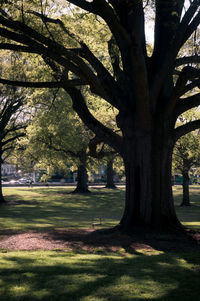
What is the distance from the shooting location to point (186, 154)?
32.7 metres

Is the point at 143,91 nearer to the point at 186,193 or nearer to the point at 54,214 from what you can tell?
the point at 54,214

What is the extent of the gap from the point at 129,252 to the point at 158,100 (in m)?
5.25

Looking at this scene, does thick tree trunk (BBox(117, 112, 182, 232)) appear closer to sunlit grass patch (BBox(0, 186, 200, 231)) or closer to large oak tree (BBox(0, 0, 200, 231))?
large oak tree (BBox(0, 0, 200, 231))

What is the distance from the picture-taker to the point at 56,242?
33.8ft

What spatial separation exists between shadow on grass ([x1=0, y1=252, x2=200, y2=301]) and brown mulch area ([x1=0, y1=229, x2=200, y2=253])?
54.0 inches

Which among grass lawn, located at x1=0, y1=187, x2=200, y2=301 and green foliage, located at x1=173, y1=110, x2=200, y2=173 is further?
green foliage, located at x1=173, y1=110, x2=200, y2=173

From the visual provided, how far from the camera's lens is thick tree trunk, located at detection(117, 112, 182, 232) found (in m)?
11.5

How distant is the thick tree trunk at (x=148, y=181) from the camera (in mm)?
11453

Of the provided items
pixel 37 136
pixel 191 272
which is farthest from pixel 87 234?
pixel 37 136

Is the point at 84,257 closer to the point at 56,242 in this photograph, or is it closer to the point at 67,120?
the point at 56,242

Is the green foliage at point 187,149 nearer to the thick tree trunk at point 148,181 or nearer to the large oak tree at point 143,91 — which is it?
the large oak tree at point 143,91

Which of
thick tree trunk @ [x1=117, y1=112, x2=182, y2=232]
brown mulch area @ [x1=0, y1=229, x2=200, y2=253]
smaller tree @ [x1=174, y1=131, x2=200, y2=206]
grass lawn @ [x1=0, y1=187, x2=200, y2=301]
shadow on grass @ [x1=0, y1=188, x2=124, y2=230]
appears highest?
smaller tree @ [x1=174, y1=131, x2=200, y2=206]

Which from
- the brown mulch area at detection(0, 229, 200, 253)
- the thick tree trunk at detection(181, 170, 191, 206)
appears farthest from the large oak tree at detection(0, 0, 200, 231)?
the thick tree trunk at detection(181, 170, 191, 206)

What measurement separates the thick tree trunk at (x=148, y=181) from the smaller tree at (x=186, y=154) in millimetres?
19430
